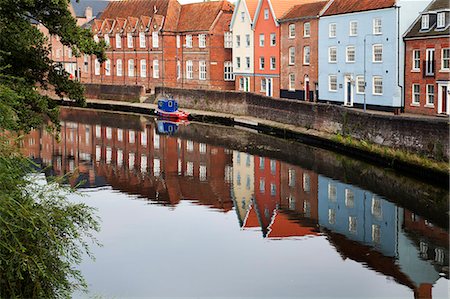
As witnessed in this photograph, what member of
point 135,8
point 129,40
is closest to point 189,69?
point 129,40

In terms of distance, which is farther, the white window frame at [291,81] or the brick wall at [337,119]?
the white window frame at [291,81]

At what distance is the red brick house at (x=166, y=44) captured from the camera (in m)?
66.5

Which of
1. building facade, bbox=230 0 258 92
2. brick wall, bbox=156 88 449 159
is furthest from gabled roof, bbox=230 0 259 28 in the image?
brick wall, bbox=156 88 449 159

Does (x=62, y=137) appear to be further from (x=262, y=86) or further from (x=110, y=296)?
(x=110, y=296)

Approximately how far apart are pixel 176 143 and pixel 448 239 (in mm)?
25094

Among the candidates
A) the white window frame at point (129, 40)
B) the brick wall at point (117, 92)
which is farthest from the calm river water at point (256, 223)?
the white window frame at point (129, 40)

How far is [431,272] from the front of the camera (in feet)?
63.2

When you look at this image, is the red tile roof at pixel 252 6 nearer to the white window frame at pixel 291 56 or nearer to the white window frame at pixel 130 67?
the white window frame at pixel 291 56

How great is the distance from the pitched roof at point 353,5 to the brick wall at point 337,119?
7.22 m

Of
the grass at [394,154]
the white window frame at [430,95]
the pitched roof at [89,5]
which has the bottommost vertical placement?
the grass at [394,154]

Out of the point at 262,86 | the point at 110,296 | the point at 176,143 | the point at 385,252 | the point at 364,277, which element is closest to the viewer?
the point at 110,296

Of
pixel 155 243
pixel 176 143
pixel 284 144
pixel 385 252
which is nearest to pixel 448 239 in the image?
pixel 385 252

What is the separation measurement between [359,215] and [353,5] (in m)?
24.8

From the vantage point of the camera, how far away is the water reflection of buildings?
1947 centimetres
